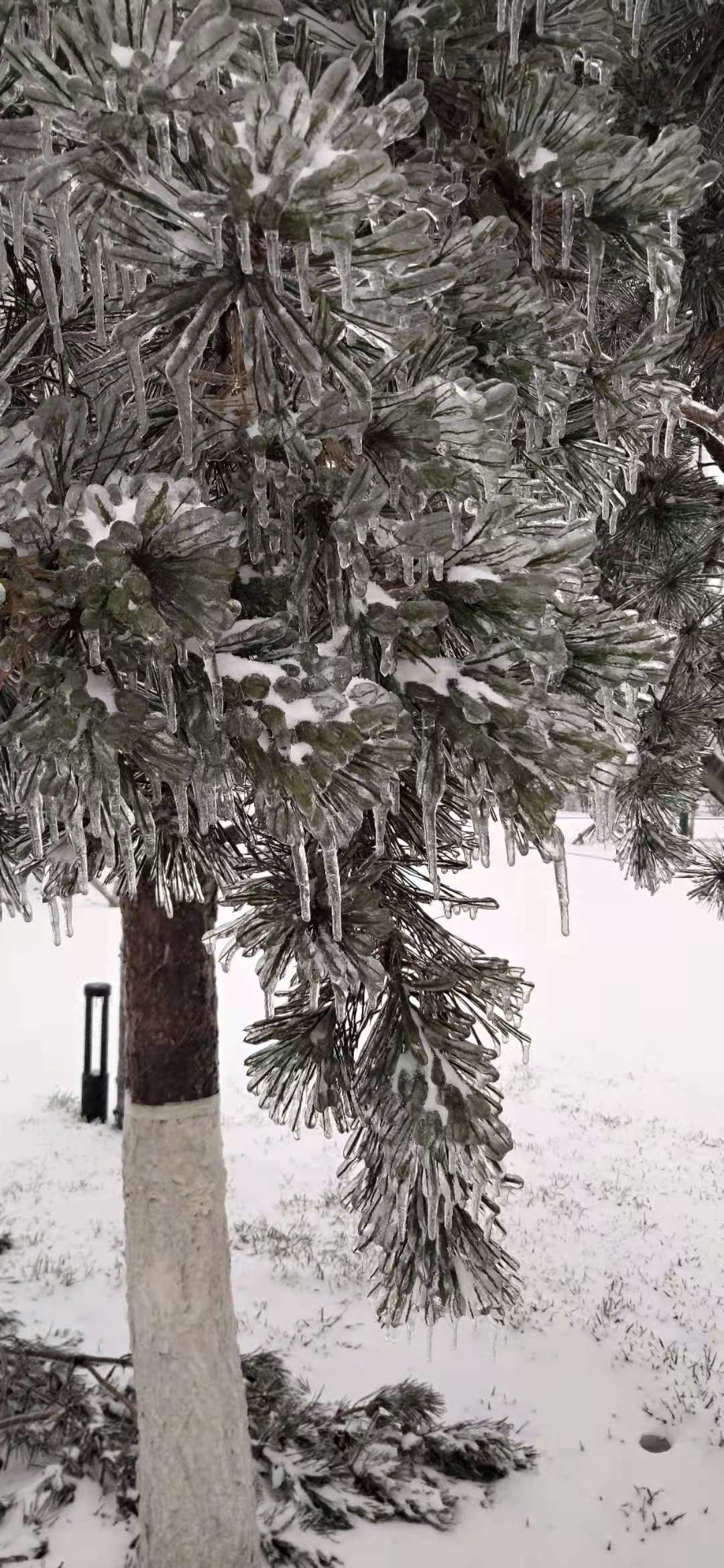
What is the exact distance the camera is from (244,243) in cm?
81

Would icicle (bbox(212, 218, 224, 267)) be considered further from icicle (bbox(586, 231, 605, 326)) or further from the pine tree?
icicle (bbox(586, 231, 605, 326))

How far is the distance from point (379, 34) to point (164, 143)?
1.94 feet

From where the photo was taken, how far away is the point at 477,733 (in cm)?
118

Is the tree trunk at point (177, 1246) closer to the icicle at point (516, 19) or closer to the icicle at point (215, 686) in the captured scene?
the icicle at point (215, 686)

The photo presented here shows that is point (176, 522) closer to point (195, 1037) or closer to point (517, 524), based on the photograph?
point (517, 524)

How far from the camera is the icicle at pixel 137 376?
0.96m

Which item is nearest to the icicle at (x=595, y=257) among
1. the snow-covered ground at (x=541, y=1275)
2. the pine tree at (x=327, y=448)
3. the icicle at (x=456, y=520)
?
the pine tree at (x=327, y=448)

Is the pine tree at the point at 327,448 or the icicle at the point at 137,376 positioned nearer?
the pine tree at the point at 327,448

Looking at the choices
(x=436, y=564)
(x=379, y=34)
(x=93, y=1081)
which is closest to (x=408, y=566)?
(x=436, y=564)

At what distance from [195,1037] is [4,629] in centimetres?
221

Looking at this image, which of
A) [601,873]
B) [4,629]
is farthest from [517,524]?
[601,873]

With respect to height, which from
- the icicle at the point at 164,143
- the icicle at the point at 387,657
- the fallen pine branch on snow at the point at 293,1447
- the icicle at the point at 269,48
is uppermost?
the icicle at the point at 269,48

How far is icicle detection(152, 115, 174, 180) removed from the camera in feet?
2.57

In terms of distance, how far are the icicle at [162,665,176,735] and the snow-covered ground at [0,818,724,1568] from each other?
3.78m
